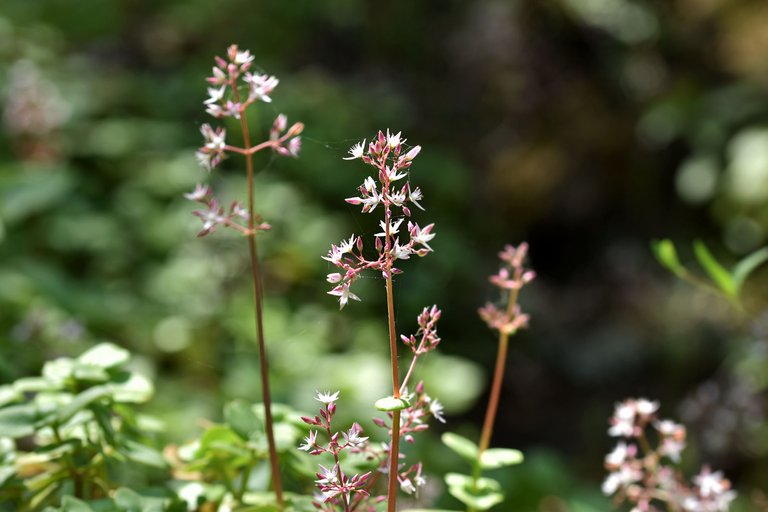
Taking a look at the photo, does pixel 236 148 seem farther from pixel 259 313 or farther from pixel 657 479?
pixel 657 479

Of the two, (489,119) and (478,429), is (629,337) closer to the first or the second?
(478,429)

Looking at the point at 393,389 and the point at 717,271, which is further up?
the point at 717,271

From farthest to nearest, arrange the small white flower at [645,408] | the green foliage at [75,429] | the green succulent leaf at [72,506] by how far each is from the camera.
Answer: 1. the small white flower at [645,408]
2. the green foliage at [75,429]
3. the green succulent leaf at [72,506]

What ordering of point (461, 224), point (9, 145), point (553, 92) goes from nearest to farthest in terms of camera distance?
point (9, 145) → point (461, 224) → point (553, 92)

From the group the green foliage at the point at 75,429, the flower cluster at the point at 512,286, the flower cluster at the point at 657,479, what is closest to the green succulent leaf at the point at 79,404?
the green foliage at the point at 75,429

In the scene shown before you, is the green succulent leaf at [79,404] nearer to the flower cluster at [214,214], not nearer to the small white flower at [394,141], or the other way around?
the flower cluster at [214,214]

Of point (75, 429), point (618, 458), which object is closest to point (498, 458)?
point (618, 458)

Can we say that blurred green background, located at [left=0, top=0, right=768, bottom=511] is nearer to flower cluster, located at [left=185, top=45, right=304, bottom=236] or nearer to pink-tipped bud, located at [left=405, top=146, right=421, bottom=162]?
flower cluster, located at [left=185, top=45, right=304, bottom=236]

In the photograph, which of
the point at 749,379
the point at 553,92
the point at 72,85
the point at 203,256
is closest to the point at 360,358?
the point at 203,256
